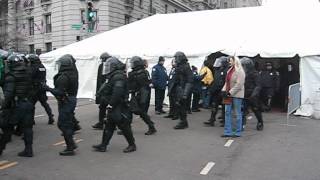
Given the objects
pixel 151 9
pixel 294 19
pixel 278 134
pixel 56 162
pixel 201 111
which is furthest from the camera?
pixel 151 9

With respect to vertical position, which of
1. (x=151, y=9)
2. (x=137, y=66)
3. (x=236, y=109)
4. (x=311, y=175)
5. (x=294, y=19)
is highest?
(x=151, y=9)

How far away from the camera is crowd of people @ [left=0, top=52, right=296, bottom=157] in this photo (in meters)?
7.89

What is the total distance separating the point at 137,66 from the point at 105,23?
102 ft

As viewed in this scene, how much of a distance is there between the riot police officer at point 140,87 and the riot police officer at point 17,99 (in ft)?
9.28

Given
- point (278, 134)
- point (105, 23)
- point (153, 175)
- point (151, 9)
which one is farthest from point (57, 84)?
point (151, 9)

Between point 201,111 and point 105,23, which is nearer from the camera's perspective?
point 201,111

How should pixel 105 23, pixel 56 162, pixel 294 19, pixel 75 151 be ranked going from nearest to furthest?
1. pixel 56 162
2. pixel 75 151
3. pixel 294 19
4. pixel 105 23

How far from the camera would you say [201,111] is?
15.4 metres

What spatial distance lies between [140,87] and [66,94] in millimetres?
2754

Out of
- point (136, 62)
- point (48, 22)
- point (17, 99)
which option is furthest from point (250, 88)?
point (48, 22)

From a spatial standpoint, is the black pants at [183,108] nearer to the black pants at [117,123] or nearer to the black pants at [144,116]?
the black pants at [144,116]

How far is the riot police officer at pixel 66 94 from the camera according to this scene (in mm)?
7973

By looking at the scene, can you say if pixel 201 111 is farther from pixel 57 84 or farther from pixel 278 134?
pixel 57 84

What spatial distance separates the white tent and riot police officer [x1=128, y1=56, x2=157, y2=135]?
5.72 meters
